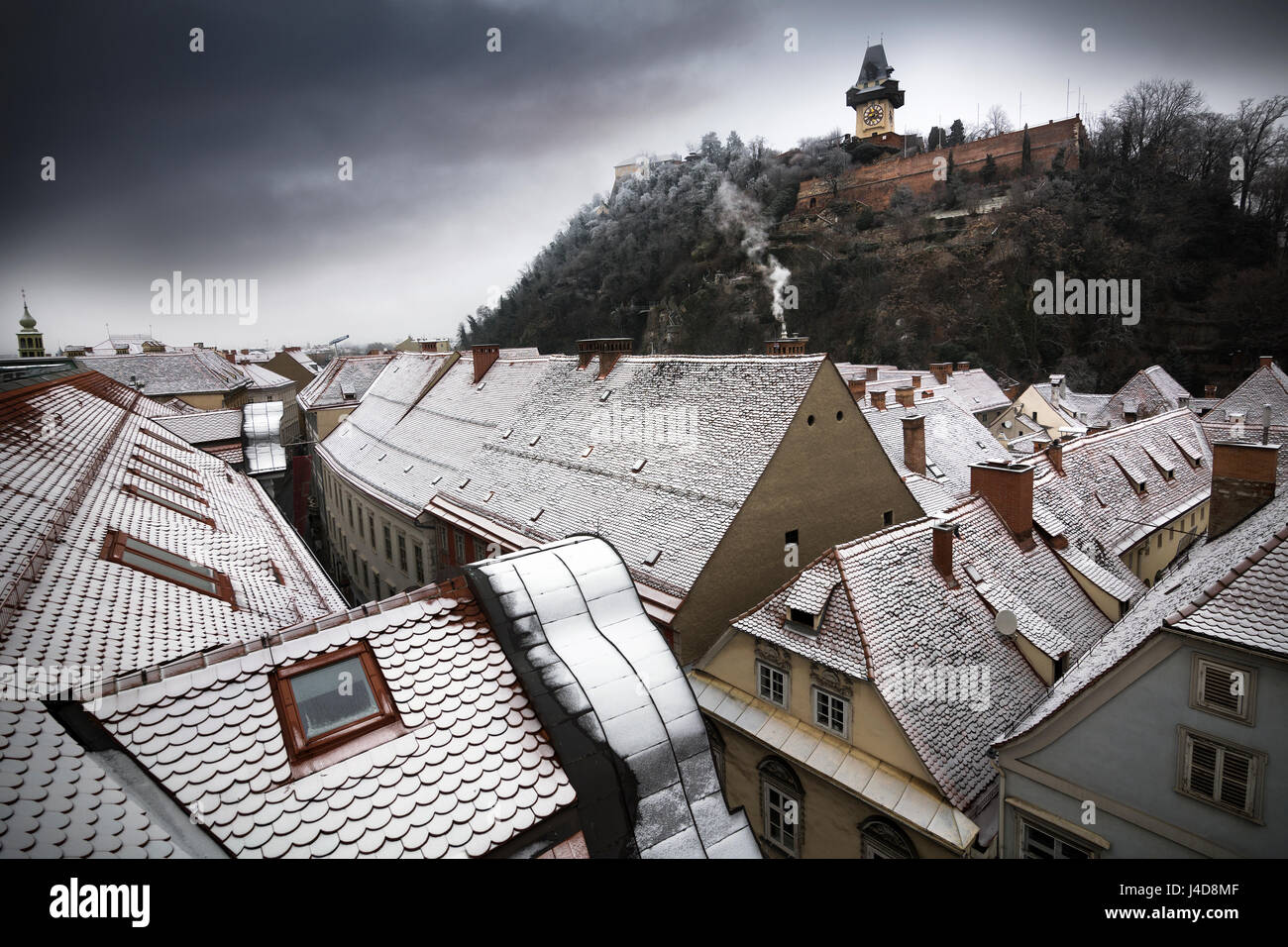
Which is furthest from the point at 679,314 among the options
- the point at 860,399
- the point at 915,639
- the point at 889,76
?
the point at 915,639

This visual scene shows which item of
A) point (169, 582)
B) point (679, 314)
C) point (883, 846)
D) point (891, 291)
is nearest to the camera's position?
point (169, 582)

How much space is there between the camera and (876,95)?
89812 mm

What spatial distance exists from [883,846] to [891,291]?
7052 centimetres

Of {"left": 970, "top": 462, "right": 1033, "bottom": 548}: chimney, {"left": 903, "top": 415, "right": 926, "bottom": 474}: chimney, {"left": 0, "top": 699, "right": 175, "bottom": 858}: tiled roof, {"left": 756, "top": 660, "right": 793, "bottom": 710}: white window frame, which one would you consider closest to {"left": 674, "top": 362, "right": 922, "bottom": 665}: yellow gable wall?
{"left": 756, "top": 660, "right": 793, "bottom": 710}: white window frame

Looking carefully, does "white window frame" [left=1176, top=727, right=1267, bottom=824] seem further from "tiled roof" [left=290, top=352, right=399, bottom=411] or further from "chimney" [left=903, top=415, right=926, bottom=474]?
"tiled roof" [left=290, top=352, right=399, bottom=411]

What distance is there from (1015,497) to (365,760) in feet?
52.1

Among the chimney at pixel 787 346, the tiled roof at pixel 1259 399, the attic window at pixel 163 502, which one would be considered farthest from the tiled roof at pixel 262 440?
the tiled roof at pixel 1259 399

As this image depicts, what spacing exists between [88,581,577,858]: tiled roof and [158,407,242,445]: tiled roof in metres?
24.8

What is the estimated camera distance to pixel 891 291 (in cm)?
7144

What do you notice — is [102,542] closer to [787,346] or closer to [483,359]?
[787,346]

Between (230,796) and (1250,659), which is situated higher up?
(230,796)
